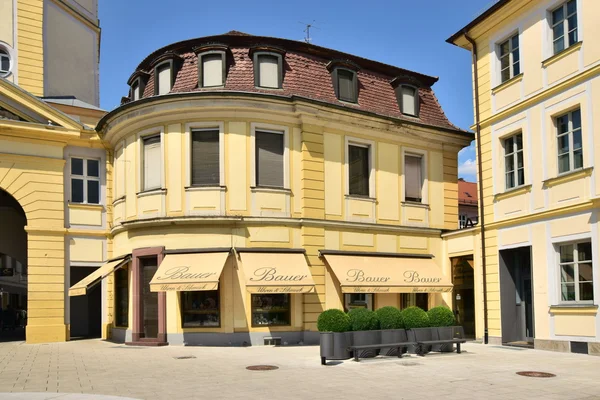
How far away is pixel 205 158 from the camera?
21328mm

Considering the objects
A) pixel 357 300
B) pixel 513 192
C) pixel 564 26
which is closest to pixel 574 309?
pixel 513 192

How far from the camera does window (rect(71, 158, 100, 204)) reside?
2448cm

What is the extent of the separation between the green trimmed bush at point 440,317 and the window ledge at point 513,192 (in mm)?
4785

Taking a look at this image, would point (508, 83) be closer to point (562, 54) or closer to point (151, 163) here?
point (562, 54)

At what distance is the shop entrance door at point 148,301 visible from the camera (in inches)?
845

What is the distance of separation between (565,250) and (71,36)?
25.4 metres

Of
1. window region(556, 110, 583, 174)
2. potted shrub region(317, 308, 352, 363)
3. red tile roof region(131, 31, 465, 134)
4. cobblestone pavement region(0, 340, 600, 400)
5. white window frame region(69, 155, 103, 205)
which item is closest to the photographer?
cobblestone pavement region(0, 340, 600, 400)

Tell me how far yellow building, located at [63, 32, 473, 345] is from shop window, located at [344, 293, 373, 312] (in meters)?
0.05

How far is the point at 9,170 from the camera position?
907 inches

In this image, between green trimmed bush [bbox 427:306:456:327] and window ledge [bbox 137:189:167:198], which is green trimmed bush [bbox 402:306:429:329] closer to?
green trimmed bush [bbox 427:306:456:327]

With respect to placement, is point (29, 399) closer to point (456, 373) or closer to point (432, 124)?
point (456, 373)

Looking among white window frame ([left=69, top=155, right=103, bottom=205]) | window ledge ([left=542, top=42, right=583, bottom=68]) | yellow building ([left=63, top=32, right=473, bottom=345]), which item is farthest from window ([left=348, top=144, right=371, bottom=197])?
white window frame ([left=69, top=155, right=103, bottom=205])

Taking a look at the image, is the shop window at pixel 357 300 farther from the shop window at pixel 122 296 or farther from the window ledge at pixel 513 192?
the shop window at pixel 122 296

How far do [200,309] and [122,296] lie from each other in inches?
168
